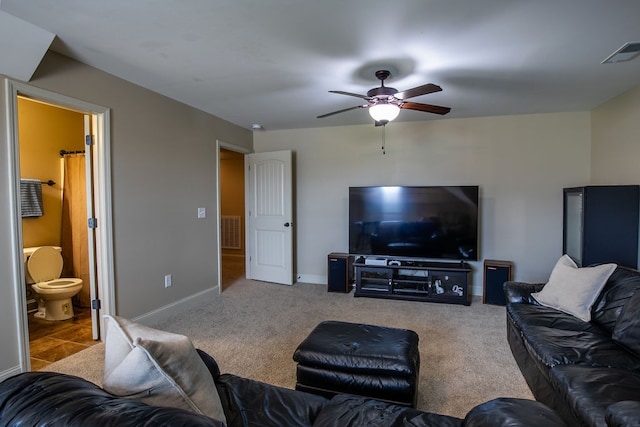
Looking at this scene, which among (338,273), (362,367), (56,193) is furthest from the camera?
(338,273)

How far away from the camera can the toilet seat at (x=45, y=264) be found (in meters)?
3.50

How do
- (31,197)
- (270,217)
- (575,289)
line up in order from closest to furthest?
1. (575,289)
2. (31,197)
3. (270,217)

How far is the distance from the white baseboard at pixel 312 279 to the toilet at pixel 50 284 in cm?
286

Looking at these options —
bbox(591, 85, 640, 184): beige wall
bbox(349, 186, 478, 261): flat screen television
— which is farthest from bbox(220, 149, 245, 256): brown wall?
bbox(591, 85, 640, 184): beige wall

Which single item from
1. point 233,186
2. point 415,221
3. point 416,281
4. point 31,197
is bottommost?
point 416,281

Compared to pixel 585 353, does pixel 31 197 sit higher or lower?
higher

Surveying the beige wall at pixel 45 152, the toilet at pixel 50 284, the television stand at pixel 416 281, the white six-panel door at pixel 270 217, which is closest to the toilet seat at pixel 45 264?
the toilet at pixel 50 284

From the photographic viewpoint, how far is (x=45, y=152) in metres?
3.92

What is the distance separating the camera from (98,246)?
3004 millimetres

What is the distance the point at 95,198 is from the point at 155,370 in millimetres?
2595

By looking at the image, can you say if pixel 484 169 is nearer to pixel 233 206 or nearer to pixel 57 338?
pixel 233 206

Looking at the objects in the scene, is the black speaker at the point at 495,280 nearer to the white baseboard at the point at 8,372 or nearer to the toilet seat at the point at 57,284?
the white baseboard at the point at 8,372

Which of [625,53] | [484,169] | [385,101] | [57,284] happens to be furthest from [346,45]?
[57,284]

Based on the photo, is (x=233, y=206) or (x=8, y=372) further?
(x=233, y=206)
